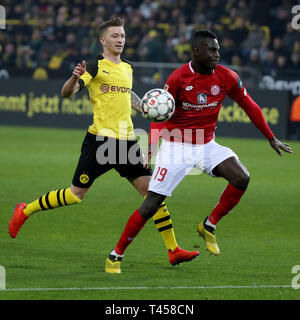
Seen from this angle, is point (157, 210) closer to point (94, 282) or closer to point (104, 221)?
point (94, 282)

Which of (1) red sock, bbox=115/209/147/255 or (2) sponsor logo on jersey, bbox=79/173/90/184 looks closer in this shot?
(1) red sock, bbox=115/209/147/255

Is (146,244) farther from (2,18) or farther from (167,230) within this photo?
(2,18)

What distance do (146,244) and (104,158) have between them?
133cm

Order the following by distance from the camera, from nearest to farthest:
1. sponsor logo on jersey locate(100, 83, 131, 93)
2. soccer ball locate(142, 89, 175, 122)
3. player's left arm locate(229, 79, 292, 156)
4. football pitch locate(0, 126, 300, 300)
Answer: football pitch locate(0, 126, 300, 300) < soccer ball locate(142, 89, 175, 122) < player's left arm locate(229, 79, 292, 156) < sponsor logo on jersey locate(100, 83, 131, 93)

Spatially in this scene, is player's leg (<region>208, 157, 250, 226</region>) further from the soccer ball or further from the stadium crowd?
the stadium crowd

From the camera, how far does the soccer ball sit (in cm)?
660

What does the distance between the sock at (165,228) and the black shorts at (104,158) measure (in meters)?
0.49

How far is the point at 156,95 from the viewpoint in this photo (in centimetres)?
667

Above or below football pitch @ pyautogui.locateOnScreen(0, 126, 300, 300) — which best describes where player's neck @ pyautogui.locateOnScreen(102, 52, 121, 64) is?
above

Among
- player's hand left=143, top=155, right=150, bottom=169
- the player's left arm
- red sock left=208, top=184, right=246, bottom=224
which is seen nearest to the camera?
player's hand left=143, top=155, right=150, bottom=169

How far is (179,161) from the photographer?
6914 millimetres

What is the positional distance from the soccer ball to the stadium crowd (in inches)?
625

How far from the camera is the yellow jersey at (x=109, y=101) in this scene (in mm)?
7359

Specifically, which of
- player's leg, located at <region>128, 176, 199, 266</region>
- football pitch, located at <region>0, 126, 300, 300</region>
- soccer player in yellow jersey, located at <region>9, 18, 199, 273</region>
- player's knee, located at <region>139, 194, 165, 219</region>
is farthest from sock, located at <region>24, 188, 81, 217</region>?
player's knee, located at <region>139, 194, 165, 219</region>
